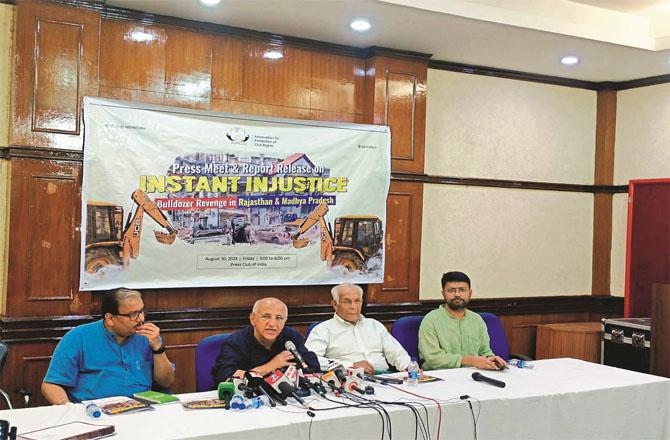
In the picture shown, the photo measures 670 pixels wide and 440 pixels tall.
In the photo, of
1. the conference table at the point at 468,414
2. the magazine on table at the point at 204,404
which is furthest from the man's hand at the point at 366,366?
the magazine on table at the point at 204,404

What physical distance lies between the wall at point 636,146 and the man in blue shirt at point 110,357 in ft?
13.8

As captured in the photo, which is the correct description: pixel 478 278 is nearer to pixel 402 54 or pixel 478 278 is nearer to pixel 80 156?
pixel 402 54

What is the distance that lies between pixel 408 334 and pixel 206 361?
1479 millimetres

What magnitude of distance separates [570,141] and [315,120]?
2.43m

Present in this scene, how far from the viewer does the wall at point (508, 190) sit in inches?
215

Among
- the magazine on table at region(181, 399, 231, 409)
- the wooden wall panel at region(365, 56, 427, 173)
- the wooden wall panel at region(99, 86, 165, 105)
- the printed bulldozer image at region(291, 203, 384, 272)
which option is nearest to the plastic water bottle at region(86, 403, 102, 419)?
the magazine on table at region(181, 399, 231, 409)

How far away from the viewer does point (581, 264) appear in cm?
613

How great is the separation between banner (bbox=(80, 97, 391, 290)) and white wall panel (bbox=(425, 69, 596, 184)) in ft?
2.27

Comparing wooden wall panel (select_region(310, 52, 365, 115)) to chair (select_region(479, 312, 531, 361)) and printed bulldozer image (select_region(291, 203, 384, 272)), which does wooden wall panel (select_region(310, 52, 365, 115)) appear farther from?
chair (select_region(479, 312, 531, 361))

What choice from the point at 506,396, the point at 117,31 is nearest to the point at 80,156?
the point at 117,31

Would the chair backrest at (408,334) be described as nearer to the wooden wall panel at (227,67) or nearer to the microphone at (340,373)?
the microphone at (340,373)

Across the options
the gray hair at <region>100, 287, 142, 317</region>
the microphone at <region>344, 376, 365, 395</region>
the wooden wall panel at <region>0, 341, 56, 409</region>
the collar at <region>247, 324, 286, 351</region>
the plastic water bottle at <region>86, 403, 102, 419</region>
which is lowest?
the wooden wall panel at <region>0, 341, 56, 409</region>

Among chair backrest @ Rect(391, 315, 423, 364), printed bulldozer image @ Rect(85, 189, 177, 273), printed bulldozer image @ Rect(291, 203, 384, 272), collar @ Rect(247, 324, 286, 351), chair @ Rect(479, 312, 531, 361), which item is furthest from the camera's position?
printed bulldozer image @ Rect(291, 203, 384, 272)

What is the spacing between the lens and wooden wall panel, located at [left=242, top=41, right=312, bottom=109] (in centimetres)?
468
